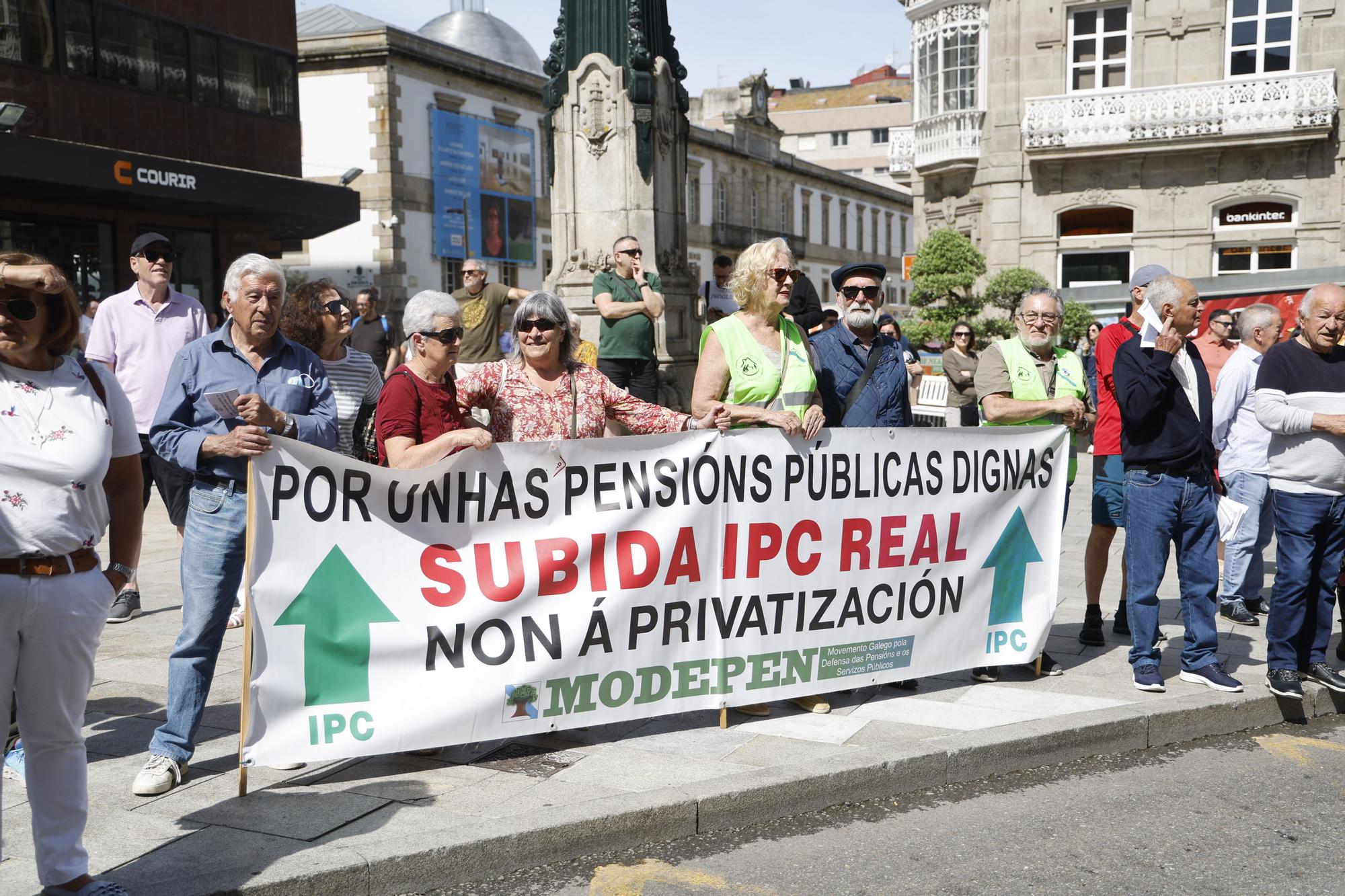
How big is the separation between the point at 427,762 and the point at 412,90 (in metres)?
35.3

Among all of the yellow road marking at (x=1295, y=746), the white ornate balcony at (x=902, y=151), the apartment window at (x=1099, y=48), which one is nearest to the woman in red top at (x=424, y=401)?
the yellow road marking at (x=1295, y=746)

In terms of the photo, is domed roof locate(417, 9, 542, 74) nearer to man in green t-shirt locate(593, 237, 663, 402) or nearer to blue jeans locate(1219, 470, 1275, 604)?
man in green t-shirt locate(593, 237, 663, 402)

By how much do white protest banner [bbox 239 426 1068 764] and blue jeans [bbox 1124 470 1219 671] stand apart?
0.44 meters

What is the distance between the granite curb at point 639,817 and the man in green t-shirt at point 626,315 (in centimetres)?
457

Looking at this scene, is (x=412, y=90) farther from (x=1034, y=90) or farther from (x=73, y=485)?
(x=73, y=485)

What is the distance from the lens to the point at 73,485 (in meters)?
3.47

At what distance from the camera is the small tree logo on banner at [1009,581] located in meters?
6.20

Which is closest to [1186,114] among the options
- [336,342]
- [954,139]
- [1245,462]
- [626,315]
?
[954,139]

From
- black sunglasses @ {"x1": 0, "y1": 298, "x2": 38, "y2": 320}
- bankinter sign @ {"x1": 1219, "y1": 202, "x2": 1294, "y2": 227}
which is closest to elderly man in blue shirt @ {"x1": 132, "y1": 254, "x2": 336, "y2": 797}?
black sunglasses @ {"x1": 0, "y1": 298, "x2": 38, "y2": 320}

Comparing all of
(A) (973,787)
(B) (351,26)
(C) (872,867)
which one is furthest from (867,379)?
(B) (351,26)

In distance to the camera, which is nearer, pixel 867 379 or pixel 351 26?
pixel 867 379

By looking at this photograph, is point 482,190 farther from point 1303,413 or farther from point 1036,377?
point 1303,413

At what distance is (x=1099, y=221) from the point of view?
96.5ft

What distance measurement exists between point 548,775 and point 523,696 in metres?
0.34
